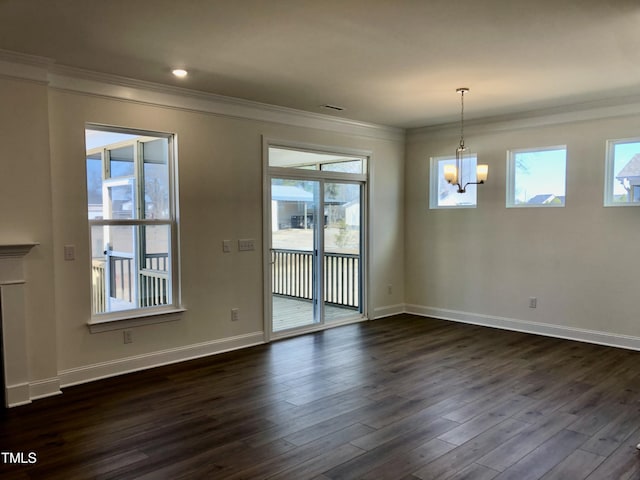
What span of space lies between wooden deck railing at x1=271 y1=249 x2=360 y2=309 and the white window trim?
1.18 metres

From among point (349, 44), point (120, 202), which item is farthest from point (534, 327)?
point (120, 202)

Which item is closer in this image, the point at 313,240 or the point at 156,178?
the point at 156,178

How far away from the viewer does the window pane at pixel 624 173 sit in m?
5.02

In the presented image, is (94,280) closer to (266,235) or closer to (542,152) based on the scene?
(266,235)

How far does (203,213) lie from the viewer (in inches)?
189

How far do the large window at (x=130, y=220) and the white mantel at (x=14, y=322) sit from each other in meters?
0.66

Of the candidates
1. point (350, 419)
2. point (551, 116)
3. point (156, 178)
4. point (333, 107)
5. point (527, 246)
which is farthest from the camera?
point (527, 246)

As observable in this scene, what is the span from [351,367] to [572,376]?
1.98m

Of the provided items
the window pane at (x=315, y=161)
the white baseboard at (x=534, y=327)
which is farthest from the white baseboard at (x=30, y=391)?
the white baseboard at (x=534, y=327)

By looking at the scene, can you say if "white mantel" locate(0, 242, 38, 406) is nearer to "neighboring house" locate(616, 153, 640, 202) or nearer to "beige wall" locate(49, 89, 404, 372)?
"beige wall" locate(49, 89, 404, 372)

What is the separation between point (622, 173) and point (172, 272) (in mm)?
4907

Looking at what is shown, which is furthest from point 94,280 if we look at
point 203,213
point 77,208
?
point 203,213

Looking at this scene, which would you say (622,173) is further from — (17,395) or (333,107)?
(17,395)

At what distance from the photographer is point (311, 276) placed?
5891 mm
